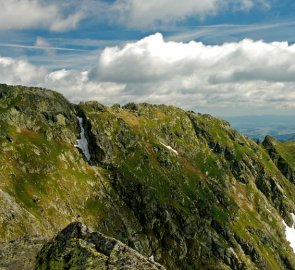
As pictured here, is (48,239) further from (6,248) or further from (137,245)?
(137,245)

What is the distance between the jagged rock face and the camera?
99.6ft

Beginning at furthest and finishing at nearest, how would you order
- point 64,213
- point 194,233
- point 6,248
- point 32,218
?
point 194,233 → point 64,213 → point 32,218 → point 6,248

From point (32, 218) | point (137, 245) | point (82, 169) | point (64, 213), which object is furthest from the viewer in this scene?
point (82, 169)

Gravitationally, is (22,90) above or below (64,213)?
above

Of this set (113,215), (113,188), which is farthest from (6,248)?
(113,188)

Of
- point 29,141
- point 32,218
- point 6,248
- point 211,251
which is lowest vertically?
point 211,251

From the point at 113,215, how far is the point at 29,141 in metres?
48.6

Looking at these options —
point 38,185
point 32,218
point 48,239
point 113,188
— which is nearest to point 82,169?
point 113,188

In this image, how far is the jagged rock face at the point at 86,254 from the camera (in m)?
30.3

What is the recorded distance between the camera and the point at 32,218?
119 m

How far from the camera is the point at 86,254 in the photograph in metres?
31.0

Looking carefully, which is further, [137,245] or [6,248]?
[137,245]

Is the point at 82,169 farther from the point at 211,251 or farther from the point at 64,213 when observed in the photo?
the point at 211,251

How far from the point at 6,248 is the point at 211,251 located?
176650 mm
